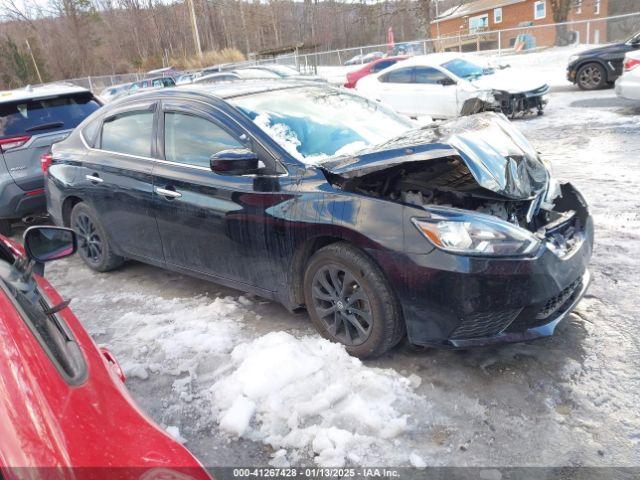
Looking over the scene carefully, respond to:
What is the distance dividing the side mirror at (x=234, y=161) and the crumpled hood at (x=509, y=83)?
365 inches

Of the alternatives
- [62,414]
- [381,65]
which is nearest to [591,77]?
[381,65]

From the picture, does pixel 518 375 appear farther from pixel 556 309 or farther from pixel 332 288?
pixel 332 288

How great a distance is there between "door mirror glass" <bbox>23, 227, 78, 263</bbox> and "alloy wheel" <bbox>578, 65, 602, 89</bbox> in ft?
48.6

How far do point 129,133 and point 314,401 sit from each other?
2.96 m

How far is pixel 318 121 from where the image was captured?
155 inches

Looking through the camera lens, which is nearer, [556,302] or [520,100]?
[556,302]

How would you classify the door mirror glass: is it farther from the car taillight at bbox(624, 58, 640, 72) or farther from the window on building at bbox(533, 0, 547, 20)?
the window on building at bbox(533, 0, 547, 20)

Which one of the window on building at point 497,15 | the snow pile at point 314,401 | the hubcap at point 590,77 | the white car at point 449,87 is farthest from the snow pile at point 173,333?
the window on building at point 497,15

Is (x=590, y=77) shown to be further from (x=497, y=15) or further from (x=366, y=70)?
(x=497, y=15)

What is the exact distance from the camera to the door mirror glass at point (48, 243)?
2127 mm

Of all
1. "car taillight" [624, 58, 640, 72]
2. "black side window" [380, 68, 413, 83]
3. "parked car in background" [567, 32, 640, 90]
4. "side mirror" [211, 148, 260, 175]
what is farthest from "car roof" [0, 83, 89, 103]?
"parked car in background" [567, 32, 640, 90]

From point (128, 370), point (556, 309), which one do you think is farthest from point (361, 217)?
point (128, 370)

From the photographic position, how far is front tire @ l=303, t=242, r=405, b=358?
3086 millimetres

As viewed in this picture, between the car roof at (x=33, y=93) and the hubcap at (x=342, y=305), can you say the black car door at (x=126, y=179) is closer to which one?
the hubcap at (x=342, y=305)
